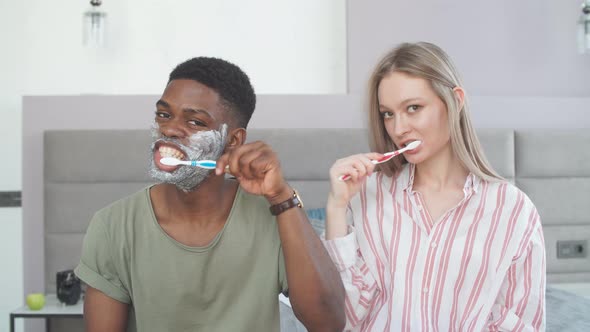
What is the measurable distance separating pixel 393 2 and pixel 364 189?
1742 millimetres

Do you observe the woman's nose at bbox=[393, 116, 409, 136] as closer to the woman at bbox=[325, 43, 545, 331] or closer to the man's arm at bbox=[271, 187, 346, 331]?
the woman at bbox=[325, 43, 545, 331]

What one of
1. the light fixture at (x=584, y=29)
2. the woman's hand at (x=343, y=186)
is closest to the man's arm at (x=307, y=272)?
the woman's hand at (x=343, y=186)

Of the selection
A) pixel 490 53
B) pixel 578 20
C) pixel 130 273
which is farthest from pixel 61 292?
pixel 578 20

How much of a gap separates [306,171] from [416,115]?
60.5 inches

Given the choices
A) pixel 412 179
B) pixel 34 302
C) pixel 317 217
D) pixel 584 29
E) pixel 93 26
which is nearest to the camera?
pixel 412 179

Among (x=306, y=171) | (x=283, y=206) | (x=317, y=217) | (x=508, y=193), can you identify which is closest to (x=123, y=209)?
(x=283, y=206)

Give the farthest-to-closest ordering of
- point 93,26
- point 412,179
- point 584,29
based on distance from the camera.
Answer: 1. point 584,29
2. point 93,26
3. point 412,179

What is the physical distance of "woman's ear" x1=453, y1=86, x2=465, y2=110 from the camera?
118cm

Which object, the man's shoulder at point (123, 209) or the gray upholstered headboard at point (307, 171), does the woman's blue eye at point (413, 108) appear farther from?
the gray upholstered headboard at point (307, 171)

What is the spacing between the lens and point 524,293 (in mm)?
1098

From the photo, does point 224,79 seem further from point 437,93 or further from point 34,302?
point 34,302

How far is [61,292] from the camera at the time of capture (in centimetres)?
235

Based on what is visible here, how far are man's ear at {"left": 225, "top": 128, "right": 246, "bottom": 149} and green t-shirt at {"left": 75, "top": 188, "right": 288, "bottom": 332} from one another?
16cm

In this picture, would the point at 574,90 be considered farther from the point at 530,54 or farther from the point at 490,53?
the point at 490,53
